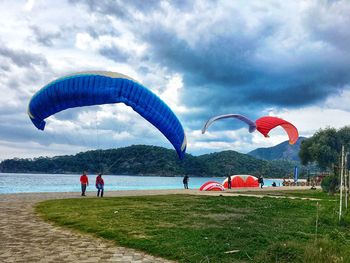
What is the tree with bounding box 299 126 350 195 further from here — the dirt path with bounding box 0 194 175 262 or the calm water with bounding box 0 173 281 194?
the dirt path with bounding box 0 194 175 262

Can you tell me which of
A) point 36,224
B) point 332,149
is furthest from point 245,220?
point 332,149

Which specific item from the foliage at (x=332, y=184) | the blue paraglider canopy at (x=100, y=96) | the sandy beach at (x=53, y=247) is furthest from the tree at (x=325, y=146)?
the sandy beach at (x=53, y=247)

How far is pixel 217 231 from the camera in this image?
1228 centimetres

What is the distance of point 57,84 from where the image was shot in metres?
17.3

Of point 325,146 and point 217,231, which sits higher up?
point 325,146

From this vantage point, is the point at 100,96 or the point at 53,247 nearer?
the point at 53,247

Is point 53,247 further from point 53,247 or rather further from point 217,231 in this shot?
point 217,231

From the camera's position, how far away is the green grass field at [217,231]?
9290 mm

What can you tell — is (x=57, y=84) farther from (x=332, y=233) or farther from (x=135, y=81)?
(x=332, y=233)

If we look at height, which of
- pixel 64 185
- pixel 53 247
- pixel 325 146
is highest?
pixel 325 146

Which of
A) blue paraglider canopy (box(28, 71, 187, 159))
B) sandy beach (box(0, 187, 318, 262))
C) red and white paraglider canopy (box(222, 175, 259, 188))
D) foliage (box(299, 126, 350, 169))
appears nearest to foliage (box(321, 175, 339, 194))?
red and white paraglider canopy (box(222, 175, 259, 188))

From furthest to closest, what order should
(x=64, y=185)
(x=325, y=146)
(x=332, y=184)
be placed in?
1. (x=64, y=185)
2. (x=325, y=146)
3. (x=332, y=184)

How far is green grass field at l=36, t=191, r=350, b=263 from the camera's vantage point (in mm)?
9290

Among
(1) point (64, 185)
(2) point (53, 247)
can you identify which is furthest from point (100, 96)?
(1) point (64, 185)
